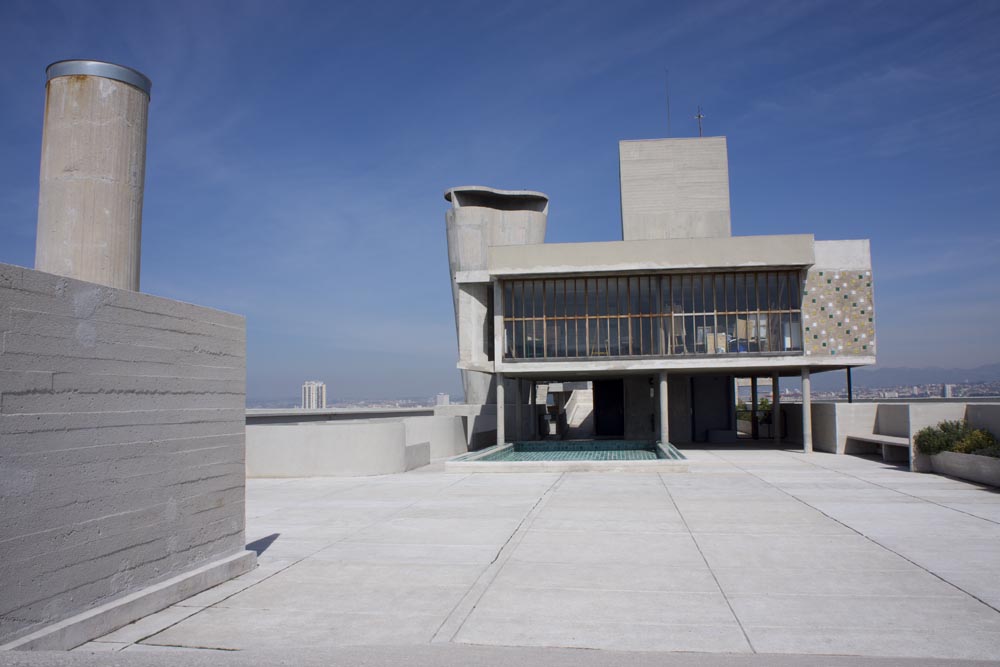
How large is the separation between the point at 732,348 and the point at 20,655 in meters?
22.8

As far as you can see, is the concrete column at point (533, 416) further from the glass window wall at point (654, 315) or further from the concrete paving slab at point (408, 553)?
the concrete paving slab at point (408, 553)

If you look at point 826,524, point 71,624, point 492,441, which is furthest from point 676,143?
point 71,624

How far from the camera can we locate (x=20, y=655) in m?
4.54

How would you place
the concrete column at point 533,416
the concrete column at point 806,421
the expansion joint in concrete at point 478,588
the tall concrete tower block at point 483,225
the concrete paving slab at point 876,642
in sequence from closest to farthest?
the concrete paving slab at point 876,642 → the expansion joint in concrete at point 478,588 → the concrete column at point 806,421 → the concrete column at point 533,416 → the tall concrete tower block at point 483,225

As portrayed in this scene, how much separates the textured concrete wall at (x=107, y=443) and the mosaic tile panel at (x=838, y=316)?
20594 mm

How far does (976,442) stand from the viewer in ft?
54.3

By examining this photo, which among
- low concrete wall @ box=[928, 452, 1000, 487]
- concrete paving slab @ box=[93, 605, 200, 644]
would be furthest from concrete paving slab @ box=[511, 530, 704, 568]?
low concrete wall @ box=[928, 452, 1000, 487]

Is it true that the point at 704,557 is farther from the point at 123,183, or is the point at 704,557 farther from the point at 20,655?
the point at 123,183

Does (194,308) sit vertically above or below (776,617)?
above

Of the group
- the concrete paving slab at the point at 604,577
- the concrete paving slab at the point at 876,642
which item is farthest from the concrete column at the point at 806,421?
the concrete paving slab at the point at 876,642

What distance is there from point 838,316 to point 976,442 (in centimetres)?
848

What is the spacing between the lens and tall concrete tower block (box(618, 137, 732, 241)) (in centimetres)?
3089

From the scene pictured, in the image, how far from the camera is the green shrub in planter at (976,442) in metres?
16.4

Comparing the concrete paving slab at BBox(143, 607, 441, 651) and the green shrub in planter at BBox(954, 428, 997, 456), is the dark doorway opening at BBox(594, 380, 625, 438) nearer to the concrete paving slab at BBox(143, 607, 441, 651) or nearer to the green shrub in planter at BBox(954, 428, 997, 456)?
the green shrub in planter at BBox(954, 428, 997, 456)
